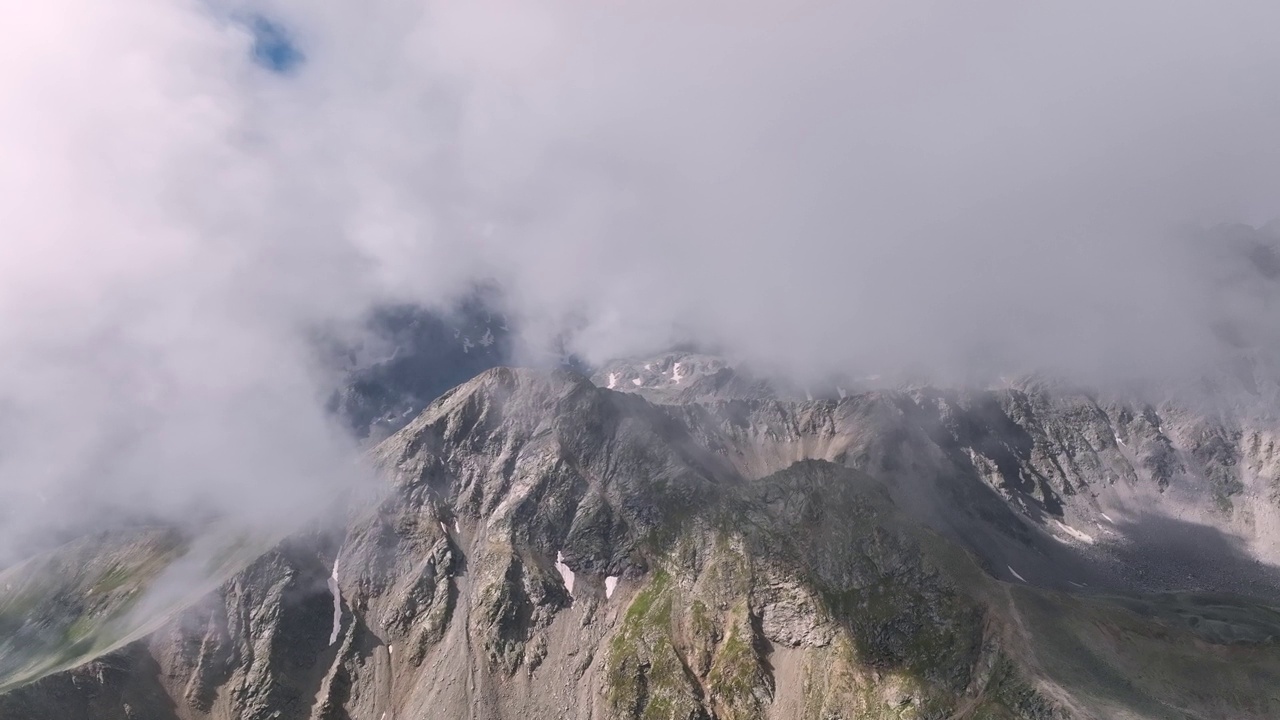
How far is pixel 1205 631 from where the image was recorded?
538 ft

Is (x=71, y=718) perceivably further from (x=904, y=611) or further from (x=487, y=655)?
(x=904, y=611)

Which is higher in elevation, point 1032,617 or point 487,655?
point 1032,617

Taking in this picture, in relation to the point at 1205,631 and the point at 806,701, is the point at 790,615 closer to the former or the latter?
the point at 806,701

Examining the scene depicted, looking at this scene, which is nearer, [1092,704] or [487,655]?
[1092,704]

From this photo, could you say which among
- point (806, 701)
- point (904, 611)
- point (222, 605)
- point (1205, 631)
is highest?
point (222, 605)

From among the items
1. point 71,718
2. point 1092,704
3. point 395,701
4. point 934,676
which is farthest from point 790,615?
point 71,718

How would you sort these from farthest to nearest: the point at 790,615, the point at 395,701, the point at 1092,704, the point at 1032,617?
1. the point at 395,701
2. the point at 790,615
3. the point at 1032,617
4. the point at 1092,704

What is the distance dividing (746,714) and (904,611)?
4708 cm

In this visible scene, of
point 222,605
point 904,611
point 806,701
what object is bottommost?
point 806,701

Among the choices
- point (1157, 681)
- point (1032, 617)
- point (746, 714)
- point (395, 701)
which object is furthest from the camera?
point (395, 701)

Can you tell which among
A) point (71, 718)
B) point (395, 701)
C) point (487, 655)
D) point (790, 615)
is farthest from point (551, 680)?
point (71, 718)

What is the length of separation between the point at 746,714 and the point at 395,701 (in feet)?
331

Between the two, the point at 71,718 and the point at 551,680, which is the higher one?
the point at 71,718

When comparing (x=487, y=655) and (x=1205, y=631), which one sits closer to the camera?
(x=1205, y=631)
